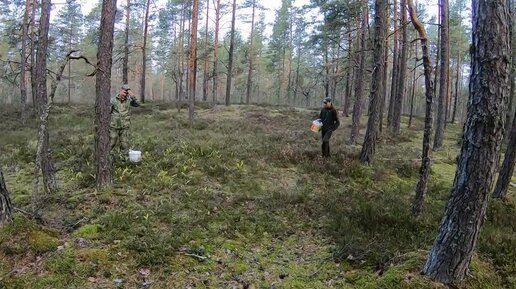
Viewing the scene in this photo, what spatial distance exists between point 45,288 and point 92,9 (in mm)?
39036

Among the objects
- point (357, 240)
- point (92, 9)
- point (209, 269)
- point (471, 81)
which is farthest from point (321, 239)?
point (92, 9)

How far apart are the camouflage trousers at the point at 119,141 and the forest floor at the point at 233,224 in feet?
2.34

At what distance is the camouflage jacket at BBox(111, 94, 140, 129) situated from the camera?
10.4 m

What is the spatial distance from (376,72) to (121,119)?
301 inches

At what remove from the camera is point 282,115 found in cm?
2661

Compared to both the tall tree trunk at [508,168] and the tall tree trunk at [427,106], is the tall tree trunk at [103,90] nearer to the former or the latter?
the tall tree trunk at [427,106]

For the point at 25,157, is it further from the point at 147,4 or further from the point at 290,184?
the point at 147,4

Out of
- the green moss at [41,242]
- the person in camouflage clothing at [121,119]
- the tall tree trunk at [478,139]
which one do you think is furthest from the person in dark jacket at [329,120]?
the green moss at [41,242]

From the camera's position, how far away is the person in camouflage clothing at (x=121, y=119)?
10.4 m

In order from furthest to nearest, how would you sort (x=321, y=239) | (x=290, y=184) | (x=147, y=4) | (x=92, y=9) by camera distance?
(x=92, y=9) → (x=147, y=4) → (x=290, y=184) → (x=321, y=239)

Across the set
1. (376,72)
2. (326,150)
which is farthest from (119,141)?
(376,72)

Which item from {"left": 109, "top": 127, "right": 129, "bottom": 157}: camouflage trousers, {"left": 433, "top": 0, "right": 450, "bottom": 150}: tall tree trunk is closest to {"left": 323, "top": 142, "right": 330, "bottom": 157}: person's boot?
{"left": 109, "top": 127, "right": 129, "bottom": 157}: camouflage trousers

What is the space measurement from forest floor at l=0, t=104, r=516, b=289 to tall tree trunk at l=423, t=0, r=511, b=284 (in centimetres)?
45

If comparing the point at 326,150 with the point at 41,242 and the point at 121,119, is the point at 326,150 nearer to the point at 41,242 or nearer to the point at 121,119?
the point at 121,119
